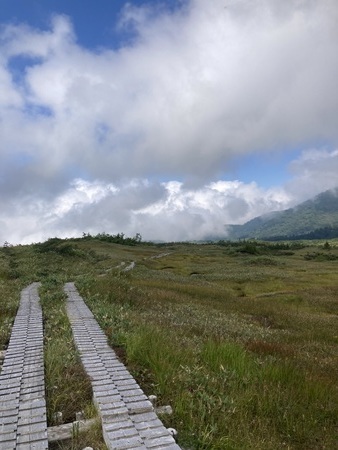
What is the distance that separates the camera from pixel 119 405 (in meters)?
7.29

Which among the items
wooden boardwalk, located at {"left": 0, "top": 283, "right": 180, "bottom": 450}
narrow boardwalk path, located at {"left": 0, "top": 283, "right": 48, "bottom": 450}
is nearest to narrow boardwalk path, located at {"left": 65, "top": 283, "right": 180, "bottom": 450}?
wooden boardwalk, located at {"left": 0, "top": 283, "right": 180, "bottom": 450}

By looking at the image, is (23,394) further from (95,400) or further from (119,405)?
(119,405)

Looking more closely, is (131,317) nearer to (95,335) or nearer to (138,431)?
(95,335)

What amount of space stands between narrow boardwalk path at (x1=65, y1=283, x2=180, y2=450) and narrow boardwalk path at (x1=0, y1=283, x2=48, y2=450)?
3.35 feet

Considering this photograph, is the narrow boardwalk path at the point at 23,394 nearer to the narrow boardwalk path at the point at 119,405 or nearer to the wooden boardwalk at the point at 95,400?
the wooden boardwalk at the point at 95,400

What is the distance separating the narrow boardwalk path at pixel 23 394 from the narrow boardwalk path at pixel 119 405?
40.1 inches

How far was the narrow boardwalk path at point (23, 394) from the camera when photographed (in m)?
6.38

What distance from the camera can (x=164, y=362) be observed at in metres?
9.35

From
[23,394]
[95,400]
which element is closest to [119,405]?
[95,400]

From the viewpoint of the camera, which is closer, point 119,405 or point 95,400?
point 119,405

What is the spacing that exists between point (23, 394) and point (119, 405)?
2155mm

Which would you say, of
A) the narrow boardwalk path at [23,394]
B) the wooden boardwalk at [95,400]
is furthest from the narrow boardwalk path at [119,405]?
the narrow boardwalk path at [23,394]

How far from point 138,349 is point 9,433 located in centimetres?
430

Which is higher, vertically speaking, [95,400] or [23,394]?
[23,394]
